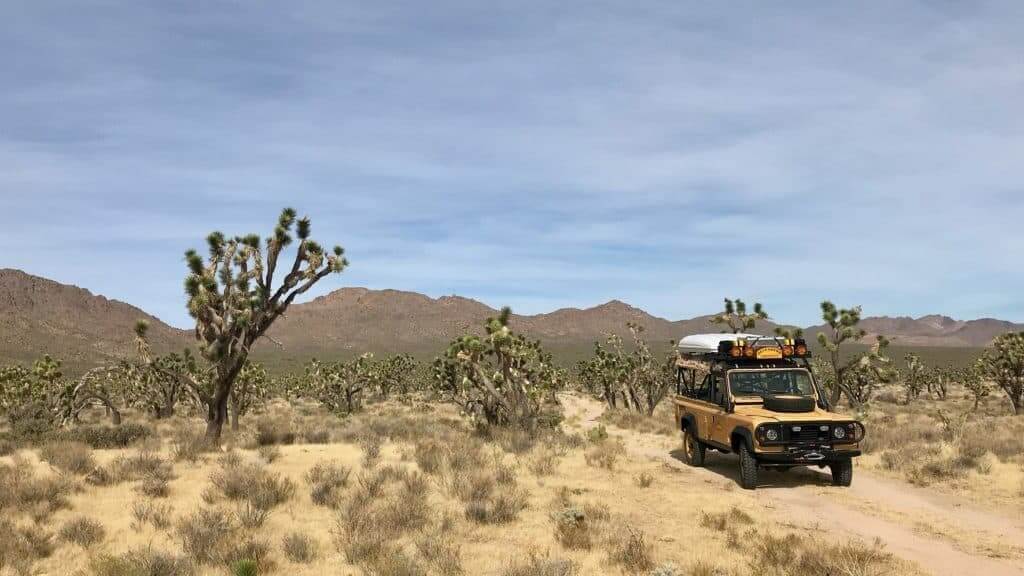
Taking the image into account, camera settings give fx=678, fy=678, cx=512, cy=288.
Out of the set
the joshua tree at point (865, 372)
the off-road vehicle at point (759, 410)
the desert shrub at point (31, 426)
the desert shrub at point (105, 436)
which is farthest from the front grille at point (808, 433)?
the desert shrub at point (31, 426)

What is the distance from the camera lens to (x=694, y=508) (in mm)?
11156

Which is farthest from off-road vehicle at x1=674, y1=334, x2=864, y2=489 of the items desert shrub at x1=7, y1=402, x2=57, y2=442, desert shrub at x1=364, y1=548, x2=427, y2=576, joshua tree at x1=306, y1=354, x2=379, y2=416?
joshua tree at x1=306, y1=354, x2=379, y2=416

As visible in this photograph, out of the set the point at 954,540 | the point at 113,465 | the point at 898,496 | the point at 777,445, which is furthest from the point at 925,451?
the point at 113,465

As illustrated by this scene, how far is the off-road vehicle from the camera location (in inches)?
484

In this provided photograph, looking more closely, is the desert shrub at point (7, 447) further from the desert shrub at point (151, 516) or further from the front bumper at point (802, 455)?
the front bumper at point (802, 455)

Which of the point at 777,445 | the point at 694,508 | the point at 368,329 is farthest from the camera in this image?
the point at 368,329

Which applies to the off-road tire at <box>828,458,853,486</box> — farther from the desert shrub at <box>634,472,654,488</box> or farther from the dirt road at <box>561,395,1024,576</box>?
the desert shrub at <box>634,472,654,488</box>

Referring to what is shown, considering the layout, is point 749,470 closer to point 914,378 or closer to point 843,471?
point 843,471

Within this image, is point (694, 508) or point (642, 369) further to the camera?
point (642, 369)

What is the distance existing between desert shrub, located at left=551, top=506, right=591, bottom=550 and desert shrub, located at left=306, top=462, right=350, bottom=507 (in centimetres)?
373

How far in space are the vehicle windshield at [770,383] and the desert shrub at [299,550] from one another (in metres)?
9.01

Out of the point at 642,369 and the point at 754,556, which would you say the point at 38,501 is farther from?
the point at 642,369

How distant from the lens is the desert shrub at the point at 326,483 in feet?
36.3

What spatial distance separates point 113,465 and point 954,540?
560 inches
